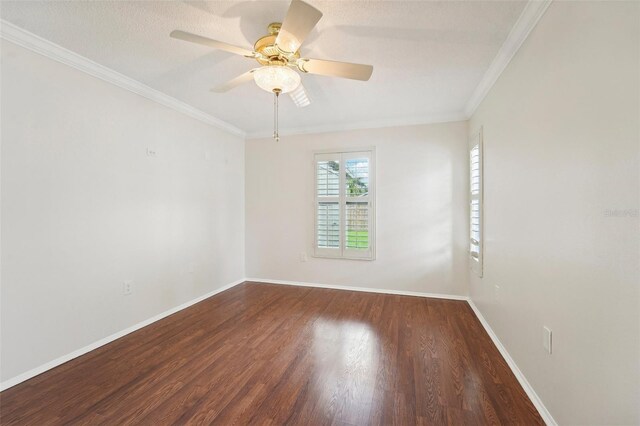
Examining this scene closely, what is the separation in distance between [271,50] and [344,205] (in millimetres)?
2555

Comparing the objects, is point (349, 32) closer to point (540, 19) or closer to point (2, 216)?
point (540, 19)

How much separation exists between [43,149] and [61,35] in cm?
85

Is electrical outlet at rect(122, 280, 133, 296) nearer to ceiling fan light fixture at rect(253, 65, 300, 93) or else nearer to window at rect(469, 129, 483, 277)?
ceiling fan light fixture at rect(253, 65, 300, 93)

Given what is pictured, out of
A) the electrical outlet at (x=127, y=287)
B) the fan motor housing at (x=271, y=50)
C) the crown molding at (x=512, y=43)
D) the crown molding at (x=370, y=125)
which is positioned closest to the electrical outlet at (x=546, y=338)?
the crown molding at (x=512, y=43)

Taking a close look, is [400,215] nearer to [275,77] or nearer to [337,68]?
[337,68]

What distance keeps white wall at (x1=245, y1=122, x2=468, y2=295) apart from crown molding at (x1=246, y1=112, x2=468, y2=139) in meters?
0.07

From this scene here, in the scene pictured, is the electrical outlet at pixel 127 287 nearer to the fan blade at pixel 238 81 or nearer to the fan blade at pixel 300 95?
the fan blade at pixel 238 81

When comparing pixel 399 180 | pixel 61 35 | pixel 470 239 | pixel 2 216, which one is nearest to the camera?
pixel 2 216

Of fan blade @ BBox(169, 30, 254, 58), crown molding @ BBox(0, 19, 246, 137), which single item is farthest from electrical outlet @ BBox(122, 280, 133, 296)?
fan blade @ BBox(169, 30, 254, 58)

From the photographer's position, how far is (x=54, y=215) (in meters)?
2.10

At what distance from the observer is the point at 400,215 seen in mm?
3801

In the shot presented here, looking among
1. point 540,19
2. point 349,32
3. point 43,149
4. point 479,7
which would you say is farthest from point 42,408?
point 540,19

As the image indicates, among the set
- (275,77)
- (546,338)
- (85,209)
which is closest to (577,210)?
(546,338)

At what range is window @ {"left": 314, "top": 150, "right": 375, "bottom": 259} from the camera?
3.92 meters
